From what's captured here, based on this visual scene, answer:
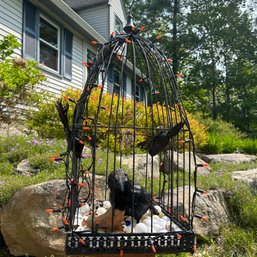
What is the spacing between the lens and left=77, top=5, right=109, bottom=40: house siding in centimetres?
1210

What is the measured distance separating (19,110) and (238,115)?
17168mm

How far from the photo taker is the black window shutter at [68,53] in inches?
342

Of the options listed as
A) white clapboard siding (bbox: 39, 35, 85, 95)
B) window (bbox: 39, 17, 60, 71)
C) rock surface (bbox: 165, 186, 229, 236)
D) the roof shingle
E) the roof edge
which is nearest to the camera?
rock surface (bbox: 165, 186, 229, 236)

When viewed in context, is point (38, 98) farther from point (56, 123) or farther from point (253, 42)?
point (253, 42)

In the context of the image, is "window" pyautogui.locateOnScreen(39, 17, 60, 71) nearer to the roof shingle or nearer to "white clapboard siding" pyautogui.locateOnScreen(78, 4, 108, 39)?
"white clapboard siding" pyautogui.locateOnScreen(78, 4, 108, 39)

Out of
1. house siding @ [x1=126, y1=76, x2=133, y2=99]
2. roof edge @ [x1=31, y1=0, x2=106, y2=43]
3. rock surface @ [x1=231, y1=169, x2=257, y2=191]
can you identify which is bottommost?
rock surface @ [x1=231, y1=169, x2=257, y2=191]

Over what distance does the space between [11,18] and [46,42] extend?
51.4 inches

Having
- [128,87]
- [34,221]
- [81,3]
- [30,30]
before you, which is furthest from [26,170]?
[128,87]

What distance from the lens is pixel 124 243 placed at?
1371 mm

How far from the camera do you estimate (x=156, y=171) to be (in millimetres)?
5062

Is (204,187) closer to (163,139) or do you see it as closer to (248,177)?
(248,177)

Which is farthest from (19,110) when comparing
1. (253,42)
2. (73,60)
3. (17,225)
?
(253,42)

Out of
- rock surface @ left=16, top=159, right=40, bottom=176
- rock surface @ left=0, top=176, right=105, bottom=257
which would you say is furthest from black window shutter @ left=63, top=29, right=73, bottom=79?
rock surface @ left=0, top=176, right=105, bottom=257

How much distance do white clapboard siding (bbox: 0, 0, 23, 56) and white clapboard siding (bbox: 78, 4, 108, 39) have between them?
5464mm
